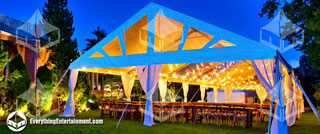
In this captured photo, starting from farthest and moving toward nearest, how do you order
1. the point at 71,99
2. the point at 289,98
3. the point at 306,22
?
1. the point at 71,99
2. the point at 289,98
3. the point at 306,22

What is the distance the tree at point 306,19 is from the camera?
7092mm

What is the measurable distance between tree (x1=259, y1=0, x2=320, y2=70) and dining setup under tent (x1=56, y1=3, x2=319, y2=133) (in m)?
0.97

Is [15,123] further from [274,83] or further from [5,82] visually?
[274,83]

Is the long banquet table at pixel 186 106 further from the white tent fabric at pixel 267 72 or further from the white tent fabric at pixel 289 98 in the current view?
the white tent fabric at pixel 267 72

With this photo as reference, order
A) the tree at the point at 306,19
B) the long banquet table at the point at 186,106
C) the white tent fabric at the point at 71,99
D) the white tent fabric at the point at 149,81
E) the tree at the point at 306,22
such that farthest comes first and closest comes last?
the white tent fabric at the point at 71,99, the long banquet table at the point at 186,106, the white tent fabric at the point at 149,81, the tree at the point at 306,22, the tree at the point at 306,19

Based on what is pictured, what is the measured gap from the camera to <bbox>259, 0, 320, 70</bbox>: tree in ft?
23.3

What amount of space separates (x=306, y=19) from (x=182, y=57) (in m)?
4.89

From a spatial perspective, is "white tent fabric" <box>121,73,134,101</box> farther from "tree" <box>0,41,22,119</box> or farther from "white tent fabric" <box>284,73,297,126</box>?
"white tent fabric" <box>284,73,297,126</box>

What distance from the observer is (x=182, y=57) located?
7.45 m

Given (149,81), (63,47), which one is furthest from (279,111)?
(63,47)

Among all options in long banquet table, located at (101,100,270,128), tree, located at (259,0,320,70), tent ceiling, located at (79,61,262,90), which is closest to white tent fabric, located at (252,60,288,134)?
tree, located at (259,0,320,70)

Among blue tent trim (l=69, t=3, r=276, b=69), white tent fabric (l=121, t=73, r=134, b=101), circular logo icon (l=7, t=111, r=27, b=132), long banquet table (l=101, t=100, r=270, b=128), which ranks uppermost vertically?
blue tent trim (l=69, t=3, r=276, b=69)

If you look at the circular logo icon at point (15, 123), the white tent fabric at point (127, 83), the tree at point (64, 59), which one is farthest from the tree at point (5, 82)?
the white tent fabric at point (127, 83)

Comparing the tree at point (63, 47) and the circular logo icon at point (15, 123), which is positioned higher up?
the tree at point (63, 47)
